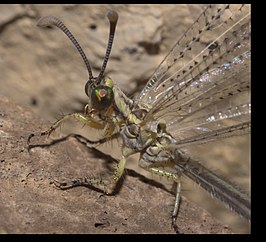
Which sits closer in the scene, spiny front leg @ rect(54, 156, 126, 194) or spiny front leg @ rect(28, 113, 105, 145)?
spiny front leg @ rect(54, 156, 126, 194)

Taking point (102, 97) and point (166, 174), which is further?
point (166, 174)

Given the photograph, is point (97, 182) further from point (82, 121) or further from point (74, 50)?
point (74, 50)

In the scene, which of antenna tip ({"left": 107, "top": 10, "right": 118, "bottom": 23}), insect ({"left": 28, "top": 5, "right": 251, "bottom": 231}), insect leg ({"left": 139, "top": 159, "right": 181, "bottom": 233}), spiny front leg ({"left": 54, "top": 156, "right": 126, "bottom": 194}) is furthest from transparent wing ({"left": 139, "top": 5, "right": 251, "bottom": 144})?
antenna tip ({"left": 107, "top": 10, "right": 118, "bottom": 23})

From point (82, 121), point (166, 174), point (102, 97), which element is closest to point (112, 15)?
point (102, 97)

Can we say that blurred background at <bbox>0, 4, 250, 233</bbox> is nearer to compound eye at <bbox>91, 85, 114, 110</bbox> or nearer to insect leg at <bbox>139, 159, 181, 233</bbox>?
insect leg at <bbox>139, 159, 181, 233</bbox>

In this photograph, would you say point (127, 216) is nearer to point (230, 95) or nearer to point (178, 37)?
point (230, 95)

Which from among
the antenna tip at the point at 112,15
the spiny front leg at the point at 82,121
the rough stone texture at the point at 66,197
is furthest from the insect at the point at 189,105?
the antenna tip at the point at 112,15

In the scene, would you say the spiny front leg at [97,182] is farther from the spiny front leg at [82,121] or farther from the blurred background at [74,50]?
the blurred background at [74,50]
